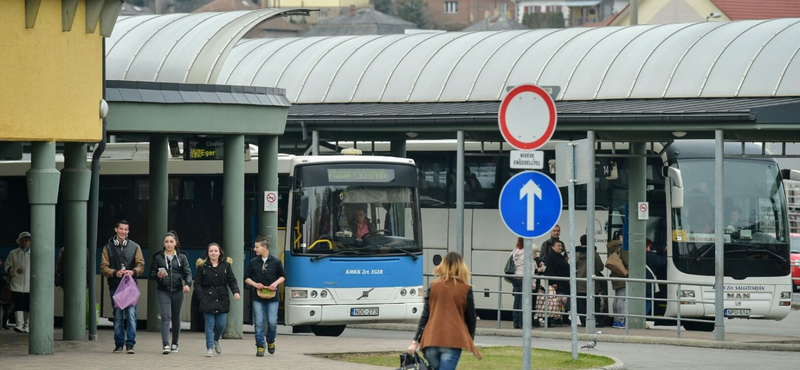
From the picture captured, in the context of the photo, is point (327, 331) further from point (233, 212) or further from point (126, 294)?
point (126, 294)

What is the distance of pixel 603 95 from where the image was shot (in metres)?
25.2

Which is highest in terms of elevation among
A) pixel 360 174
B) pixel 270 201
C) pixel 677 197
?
pixel 360 174

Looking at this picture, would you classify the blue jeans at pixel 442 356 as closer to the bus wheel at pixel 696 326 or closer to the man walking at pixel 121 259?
the man walking at pixel 121 259

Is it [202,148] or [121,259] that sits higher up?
[202,148]

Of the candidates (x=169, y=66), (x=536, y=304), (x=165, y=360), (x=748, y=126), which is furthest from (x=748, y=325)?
(x=165, y=360)

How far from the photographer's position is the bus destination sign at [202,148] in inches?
848

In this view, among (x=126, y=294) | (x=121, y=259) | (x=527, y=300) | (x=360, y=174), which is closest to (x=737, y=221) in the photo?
(x=360, y=174)

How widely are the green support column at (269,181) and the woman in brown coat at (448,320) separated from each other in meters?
9.17

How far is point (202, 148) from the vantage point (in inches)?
849

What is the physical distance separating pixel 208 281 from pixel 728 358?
720cm

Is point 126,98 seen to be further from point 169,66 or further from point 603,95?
point 603,95

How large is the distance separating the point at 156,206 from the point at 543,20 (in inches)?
5345

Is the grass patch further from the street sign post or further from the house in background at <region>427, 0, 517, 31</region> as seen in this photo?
the house in background at <region>427, 0, 517, 31</region>

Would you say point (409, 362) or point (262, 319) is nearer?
point (409, 362)
